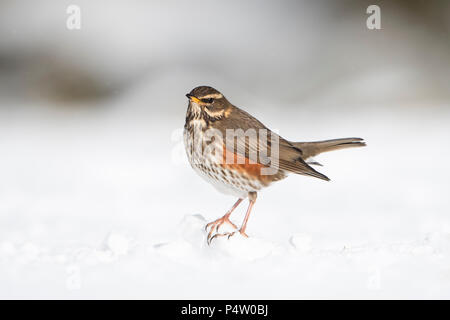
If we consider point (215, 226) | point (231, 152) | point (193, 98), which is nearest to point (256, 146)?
point (231, 152)

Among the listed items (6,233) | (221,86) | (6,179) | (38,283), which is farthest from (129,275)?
(221,86)

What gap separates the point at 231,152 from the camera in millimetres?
4707

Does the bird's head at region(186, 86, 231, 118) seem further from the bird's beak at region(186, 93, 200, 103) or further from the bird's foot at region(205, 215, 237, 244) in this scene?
the bird's foot at region(205, 215, 237, 244)

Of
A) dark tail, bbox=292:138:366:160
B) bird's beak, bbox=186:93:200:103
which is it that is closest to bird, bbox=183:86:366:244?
bird's beak, bbox=186:93:200:103

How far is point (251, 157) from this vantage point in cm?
479

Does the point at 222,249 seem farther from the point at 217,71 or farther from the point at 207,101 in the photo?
the point at 217,71

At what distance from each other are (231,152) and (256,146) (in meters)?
0.26

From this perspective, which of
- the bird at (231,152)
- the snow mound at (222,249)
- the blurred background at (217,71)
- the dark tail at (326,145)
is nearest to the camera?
the snow mound at (222,249)

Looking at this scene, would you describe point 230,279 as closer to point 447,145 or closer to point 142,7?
point 447,145

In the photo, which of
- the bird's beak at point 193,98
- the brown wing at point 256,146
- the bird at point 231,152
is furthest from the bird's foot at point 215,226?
the bird's beak at point 193,98

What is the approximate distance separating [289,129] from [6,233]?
6.57 meters

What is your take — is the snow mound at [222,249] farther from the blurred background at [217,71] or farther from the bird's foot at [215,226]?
the blurred background at [217,71]

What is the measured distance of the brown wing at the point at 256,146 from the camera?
4.78 metres

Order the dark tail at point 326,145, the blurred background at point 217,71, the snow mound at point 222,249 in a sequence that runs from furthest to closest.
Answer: the blurred background at point 217,71 → the dark tail at point 326,145 → the snow mound at point 222,249
